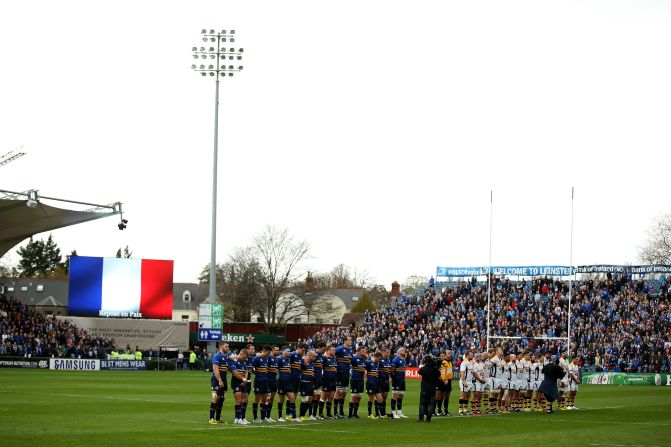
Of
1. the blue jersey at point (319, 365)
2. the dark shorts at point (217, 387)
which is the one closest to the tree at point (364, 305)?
the blue jersey at point (319, 365)

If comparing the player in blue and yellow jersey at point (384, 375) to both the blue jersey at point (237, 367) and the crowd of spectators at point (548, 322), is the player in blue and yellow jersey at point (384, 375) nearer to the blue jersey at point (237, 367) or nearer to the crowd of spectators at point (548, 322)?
the blue jersey at point (237, 367)

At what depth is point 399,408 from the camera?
2730cm

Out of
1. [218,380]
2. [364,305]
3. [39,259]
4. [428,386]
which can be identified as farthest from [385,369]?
[39,259]

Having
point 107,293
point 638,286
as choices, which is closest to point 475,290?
point 638,286

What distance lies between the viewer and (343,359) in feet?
87.2

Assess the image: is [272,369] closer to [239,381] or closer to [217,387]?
[239,381]

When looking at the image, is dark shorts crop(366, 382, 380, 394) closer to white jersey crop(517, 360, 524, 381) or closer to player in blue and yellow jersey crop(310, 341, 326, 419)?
player in blue and yellow jersey crop(310, 341, 326, 419)

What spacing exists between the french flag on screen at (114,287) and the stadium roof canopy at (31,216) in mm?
6465

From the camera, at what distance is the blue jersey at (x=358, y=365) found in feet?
87.8

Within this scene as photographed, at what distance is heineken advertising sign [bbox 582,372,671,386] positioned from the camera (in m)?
53.6

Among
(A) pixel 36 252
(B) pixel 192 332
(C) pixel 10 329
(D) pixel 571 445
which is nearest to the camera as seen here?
(D) pixel 571 445

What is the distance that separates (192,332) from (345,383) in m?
64.1

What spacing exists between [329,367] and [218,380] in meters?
4.16

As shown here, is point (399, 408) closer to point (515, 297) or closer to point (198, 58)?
point (198, 58)
